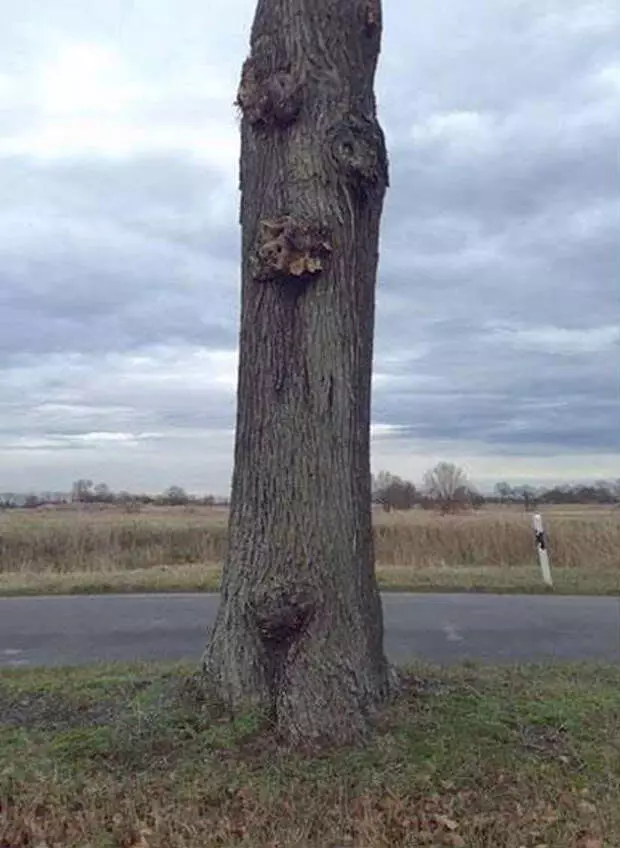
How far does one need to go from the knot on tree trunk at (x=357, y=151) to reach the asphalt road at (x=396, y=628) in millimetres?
4139

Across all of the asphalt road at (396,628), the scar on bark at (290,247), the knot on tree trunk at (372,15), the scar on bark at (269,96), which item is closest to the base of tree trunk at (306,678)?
the scar on bark at (290,247)

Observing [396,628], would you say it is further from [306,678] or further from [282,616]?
[282,616]

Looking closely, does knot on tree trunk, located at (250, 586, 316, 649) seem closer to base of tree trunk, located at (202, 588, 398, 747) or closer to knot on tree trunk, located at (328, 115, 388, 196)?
base of tree trunk, located at (202, 588, 398, 747)

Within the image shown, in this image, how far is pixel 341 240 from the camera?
4.88 m

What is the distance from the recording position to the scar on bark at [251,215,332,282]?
4.69 meters

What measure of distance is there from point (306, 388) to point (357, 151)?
1269mm

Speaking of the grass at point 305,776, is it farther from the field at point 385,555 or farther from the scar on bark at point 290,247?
the field at point 385,555

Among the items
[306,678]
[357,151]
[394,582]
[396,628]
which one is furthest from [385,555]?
[357,151]

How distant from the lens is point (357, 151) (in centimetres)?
485

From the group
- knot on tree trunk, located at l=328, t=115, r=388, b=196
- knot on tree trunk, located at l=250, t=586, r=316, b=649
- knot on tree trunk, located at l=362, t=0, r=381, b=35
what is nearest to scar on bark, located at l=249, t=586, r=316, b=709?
knot on tree trunk, located at l=250, t=586, r=316, b=649

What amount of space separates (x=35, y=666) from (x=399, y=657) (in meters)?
2.91

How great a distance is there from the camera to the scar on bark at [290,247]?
469 centimetres

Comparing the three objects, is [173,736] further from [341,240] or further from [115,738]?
[341,240]

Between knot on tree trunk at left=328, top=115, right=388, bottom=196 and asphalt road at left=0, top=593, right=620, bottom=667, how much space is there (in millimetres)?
4139
